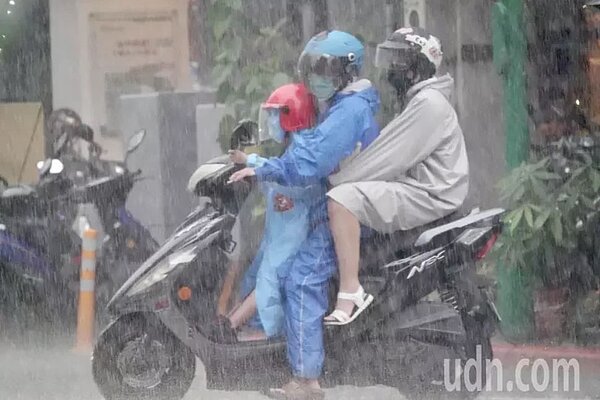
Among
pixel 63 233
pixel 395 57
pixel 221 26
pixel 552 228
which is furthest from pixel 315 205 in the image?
pixel 63 233

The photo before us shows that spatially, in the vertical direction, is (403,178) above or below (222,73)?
below

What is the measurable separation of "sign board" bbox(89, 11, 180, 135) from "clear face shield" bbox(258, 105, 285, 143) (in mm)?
1473

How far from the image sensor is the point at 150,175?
19.9ft

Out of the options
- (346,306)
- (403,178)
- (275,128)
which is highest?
(275,128)

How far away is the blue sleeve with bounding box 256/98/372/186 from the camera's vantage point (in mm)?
5027

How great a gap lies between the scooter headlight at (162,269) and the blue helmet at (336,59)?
2.95ft

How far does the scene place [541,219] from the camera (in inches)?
242

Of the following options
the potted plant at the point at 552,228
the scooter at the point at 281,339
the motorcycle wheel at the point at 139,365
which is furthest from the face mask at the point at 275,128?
the potted plant at the point at 552,228

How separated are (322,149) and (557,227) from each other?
1707 millimetres

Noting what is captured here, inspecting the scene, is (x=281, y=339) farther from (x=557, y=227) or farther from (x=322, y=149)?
(x=557, y=227)

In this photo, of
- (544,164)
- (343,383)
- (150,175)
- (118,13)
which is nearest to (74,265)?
(150,175)

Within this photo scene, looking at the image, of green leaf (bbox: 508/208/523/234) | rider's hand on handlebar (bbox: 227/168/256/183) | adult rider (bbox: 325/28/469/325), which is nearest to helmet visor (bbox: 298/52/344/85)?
adult rider (bbox: 325/28/469/325)

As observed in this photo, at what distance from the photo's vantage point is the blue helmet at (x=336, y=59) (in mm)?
5094

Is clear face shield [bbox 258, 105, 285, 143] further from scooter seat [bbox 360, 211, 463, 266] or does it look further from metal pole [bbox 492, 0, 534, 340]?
metal pole [bbox 492, 0, 534, 340]
